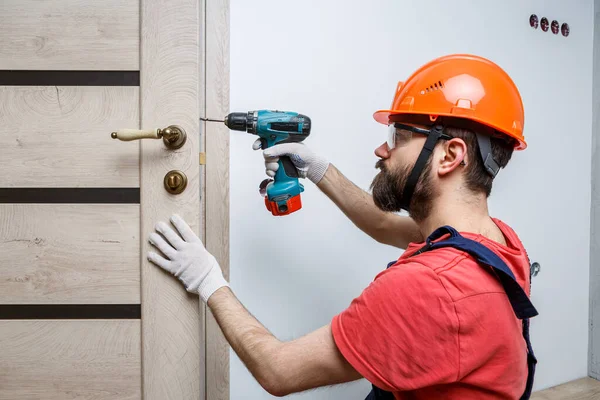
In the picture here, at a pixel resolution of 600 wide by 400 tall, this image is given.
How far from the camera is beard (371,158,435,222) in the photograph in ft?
3.18

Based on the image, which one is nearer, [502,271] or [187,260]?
[502,271]

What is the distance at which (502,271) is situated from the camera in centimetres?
78

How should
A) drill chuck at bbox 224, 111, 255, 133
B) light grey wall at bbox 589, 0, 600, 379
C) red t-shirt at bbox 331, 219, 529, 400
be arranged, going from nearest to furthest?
red t-shirt at bbox 331, 219, 529, 400 < drill chuck at bbox 224, 111, 255, 133 < light grey wall at bbox 589, 0, 600, 379

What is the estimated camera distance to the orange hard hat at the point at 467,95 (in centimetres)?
91

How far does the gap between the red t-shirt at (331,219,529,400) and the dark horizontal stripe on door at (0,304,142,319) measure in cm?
53

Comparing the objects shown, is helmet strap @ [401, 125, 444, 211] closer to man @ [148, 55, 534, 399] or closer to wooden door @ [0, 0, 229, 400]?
man @ [148, 55, 534, 399]

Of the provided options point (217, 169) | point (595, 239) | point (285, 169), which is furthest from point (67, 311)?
point (595, 239)

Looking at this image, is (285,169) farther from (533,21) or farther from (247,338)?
(533,21)

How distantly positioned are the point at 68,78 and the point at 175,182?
0.36 m

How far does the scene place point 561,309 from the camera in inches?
70.9

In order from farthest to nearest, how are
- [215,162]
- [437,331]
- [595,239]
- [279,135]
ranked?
[595,239]
[215,162]
[279,135]
[437,331]

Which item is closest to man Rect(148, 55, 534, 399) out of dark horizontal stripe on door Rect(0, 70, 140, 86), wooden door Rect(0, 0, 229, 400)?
wooden door Rect(0, 0, 229, 400)

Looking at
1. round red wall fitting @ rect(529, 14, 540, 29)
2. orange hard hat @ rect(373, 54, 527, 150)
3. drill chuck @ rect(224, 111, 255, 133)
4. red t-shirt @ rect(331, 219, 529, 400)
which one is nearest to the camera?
red t-shirt @ rect(331, 219, 529, 400)

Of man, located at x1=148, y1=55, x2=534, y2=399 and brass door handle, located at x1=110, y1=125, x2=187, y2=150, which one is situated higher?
brass door handle, located at x1=110, y1=125, x2=187, y2=150
